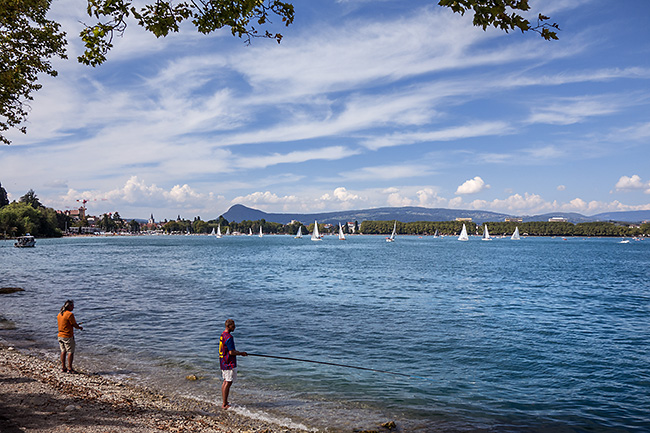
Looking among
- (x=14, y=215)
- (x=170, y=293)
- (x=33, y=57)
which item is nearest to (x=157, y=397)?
(x=33, y=57)

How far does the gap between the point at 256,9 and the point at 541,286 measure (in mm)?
51227

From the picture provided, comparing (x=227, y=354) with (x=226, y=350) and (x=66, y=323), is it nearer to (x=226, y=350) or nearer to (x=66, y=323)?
(x=226, y=350)

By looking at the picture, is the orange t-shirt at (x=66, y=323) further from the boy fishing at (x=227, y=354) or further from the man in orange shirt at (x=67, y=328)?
the boy fishing at (x=227, y=354)

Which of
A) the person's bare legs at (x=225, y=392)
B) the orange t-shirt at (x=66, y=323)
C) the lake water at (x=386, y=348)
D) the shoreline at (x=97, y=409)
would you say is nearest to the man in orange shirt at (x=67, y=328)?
the orange t-shirt at (x=66, y=323)

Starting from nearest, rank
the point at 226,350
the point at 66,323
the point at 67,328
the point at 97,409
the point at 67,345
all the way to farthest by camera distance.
Answer: 1. the point at 97,409
2. the point at 226,350
3. the point at 66,323
4. the point at 67,328
5. the point at 67,345

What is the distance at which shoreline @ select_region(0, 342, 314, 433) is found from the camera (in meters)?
11.0

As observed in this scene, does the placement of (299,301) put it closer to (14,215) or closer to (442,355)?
(442,355)

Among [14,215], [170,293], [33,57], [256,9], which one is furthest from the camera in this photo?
[14,215]

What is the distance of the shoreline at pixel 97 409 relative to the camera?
11047 mm

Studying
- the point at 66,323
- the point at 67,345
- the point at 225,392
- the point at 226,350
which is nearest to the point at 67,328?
the point at 66,323

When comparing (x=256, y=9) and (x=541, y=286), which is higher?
(x=256, y=9)

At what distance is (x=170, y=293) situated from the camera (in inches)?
1656

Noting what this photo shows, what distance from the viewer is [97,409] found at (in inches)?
486

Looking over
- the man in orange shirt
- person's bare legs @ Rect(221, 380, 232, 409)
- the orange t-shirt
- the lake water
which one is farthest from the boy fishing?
the orange t-shirt
